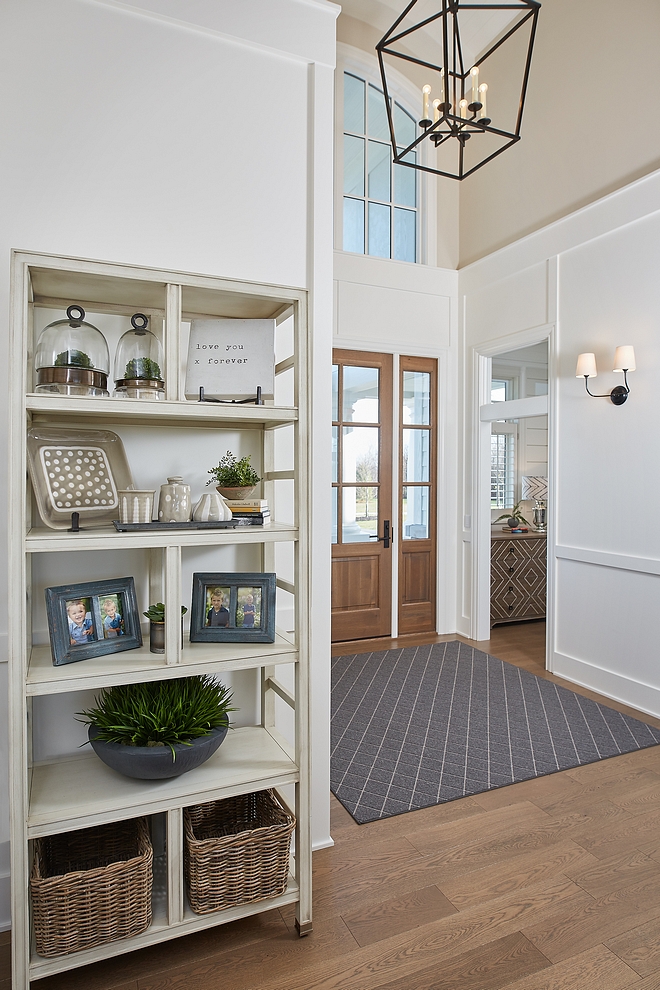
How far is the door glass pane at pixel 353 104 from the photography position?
16.1ft

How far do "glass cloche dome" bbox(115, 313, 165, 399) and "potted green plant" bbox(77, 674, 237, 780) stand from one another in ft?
2.62

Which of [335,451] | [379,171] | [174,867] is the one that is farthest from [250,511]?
[379,171]

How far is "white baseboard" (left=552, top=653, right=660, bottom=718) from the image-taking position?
349 centimetres

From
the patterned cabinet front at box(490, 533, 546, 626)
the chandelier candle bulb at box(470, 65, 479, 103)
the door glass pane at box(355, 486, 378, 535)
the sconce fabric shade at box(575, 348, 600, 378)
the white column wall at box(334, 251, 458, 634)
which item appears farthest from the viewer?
the patterned cabinet front at box(490, 533, 546, 626)

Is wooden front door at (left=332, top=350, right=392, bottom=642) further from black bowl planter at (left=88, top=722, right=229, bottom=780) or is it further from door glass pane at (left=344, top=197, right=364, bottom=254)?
black bowl planter at (left=88, top=722, right=229, bottom=780)


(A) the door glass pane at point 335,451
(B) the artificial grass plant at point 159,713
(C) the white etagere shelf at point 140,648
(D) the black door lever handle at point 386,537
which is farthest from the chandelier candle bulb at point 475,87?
(D) the black door lever handle at point 386,537

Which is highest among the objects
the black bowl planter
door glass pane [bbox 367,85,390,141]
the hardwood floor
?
door glass pane [bbox 367,85,390,141]

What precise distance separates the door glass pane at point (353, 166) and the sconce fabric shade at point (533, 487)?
353 cm

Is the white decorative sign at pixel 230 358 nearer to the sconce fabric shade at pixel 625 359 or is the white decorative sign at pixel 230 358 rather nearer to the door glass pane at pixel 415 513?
the sconce fabric shade at pixel 625 359

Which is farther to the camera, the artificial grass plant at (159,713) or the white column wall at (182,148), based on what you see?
the white column wall at (182,148)

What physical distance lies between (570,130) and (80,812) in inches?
182

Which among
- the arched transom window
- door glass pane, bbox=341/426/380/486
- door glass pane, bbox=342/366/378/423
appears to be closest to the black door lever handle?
door glass pane, bbox=341/426/380/486

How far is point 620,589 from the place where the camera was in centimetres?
369

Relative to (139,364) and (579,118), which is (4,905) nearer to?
(139,364)
